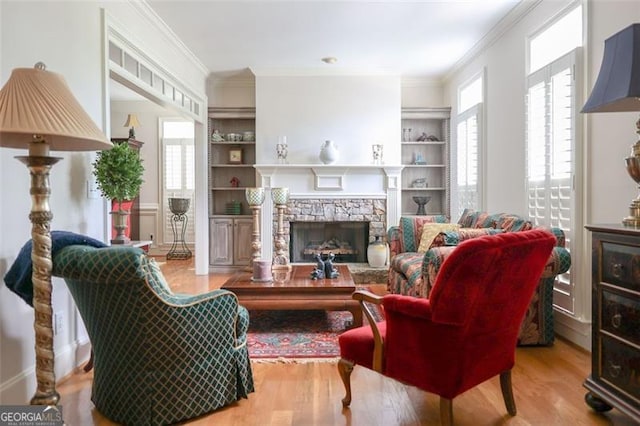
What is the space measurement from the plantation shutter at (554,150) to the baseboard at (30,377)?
3577mm

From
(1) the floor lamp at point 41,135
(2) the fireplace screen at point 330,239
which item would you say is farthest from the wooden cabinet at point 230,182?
(1) the floor lamp at point 41,135

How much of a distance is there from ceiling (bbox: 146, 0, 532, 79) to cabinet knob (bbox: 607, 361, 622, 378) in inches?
126

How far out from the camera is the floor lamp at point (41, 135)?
1.57 m

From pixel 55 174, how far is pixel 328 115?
3866 millimetres

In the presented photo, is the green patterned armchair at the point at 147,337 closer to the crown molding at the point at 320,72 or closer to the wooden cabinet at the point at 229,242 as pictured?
the wooden cabinet at the point at 229,242

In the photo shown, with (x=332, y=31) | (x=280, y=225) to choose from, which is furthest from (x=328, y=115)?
(x=280, y=225)

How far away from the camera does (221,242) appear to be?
596cm

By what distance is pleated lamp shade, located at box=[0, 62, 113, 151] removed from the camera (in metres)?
1.54

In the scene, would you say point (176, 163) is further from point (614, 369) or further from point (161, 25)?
point (614, 369)

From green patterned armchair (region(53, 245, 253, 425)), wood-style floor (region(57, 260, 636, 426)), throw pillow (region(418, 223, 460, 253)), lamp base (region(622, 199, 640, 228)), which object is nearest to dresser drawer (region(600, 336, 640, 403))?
wood-style floor (region(57, 260, 636, 426))

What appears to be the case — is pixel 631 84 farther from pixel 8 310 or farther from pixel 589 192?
pixel 8 310

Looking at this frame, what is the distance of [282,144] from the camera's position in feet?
18.5

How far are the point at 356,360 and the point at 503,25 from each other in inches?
150

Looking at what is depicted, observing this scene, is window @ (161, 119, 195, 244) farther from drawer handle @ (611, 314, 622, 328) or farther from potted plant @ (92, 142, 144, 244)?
drawer handle @ (611, 314, 622, 328)
